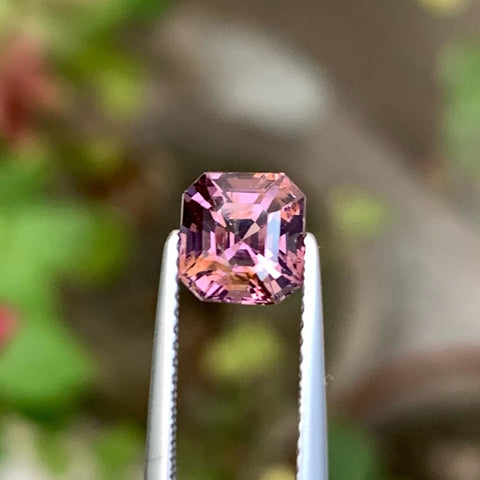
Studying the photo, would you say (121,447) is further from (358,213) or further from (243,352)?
(358,213)

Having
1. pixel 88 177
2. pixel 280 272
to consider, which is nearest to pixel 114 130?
pixel 88 177

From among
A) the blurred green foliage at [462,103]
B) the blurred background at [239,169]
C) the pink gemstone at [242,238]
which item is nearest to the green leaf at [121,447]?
the blurred background at [239,169]

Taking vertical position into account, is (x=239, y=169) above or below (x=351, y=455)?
above

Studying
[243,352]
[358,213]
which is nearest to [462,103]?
[358,213]

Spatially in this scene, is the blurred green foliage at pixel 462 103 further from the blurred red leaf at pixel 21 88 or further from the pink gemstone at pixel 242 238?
the blurred red leaf at pixel 21 88

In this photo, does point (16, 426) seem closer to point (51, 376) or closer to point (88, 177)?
point (51, 376)

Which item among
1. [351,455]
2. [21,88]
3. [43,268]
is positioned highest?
[21,88]

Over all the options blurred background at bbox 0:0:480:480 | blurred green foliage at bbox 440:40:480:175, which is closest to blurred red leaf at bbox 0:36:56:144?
blurred background at bbox 0:0:480:480

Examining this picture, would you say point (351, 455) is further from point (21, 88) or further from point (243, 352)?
point (21, 88)
